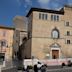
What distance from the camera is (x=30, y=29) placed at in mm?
49906

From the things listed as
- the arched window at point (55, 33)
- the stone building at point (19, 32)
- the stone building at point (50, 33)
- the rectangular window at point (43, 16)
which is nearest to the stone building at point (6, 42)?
the stone building at point (50, 33)

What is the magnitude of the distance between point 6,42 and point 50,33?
12.0m

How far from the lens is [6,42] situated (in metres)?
54.5

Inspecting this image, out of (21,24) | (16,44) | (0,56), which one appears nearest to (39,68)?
(0,56)

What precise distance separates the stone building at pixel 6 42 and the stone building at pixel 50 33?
6993 mm

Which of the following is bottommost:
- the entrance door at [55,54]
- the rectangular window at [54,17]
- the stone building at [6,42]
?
the entrance door at [55,54]

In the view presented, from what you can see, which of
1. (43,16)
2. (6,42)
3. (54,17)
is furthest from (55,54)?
(6,42)

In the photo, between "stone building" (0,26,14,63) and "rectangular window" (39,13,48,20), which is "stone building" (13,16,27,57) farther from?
"rectangular window" (39,13,48,20)

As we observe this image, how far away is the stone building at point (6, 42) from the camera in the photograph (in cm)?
5337

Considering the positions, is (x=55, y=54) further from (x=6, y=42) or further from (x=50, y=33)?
(x=6, y=42)

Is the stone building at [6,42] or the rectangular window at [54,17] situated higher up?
the rectangular window at [54,17]

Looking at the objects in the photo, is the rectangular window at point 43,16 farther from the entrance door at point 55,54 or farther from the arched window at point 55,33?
the entrance door at point 55,54

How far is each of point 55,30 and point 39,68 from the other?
29.8 m

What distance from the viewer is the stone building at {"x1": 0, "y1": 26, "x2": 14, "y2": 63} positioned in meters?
53.4
